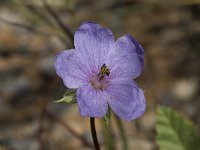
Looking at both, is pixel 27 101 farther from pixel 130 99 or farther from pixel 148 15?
pixel 130 99

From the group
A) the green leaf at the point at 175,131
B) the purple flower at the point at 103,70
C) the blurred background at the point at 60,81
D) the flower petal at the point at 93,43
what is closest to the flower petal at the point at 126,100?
the purple flower at the point at 103,70

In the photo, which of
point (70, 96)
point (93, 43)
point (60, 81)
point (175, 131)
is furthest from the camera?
point (60, 81)

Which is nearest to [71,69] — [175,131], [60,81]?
[175,131]

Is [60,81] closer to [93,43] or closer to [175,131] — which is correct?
[175,131]

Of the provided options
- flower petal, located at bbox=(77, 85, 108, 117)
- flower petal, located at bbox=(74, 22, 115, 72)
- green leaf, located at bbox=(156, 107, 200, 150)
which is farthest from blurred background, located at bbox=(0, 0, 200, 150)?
flower petal, located at bbox=(77, 85, 108, 117)

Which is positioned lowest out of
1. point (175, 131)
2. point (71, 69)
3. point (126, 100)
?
point (175, 131)

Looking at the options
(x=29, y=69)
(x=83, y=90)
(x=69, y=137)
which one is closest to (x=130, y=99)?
(x=83, y=90)
